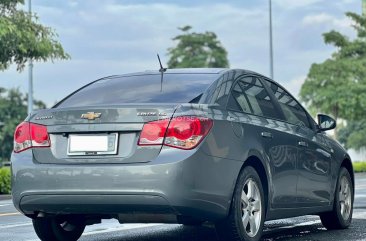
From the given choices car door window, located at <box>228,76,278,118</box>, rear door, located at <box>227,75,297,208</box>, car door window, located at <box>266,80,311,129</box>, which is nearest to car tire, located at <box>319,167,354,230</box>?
car door window, located at <box>266,80,311,129</box>

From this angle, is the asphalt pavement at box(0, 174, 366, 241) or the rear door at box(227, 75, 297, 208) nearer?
the rear door at box(227, 75, 297, 208)

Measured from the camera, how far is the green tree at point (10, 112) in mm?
84688

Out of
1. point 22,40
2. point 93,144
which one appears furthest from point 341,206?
point 22,40

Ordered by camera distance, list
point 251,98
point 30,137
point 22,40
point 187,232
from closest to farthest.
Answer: point 30,137
point 251,98
point 187,232
point 22,40

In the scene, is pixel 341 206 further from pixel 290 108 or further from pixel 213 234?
pixel 213 234

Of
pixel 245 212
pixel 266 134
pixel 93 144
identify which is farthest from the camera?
pixel 266 134

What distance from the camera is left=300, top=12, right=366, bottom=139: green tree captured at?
47938 millimetres

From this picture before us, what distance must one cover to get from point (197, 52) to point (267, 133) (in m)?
65.7

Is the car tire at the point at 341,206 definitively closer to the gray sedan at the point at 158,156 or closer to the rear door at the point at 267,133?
the rear door at the point at 267,133

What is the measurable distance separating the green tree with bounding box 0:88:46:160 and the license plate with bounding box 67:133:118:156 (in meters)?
78.8

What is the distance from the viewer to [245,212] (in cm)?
679

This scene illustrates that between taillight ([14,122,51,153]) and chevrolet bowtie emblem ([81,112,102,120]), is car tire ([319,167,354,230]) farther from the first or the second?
taillight ([14,122,51,153])

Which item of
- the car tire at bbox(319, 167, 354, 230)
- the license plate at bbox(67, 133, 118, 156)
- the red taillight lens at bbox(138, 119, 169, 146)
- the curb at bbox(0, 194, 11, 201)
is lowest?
the curb at bbox(0, 194, 11, 201)

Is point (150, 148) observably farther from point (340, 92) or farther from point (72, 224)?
point (340, 92)
